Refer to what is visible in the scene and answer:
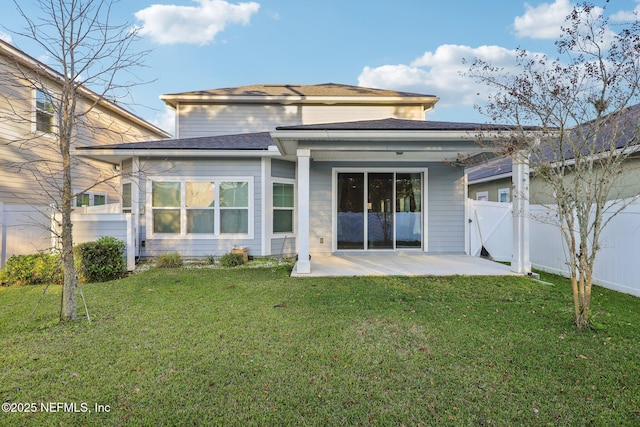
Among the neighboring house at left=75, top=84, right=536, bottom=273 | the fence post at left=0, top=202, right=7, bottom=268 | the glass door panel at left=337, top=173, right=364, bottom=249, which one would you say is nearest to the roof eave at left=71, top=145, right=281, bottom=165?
the neighboring house at left=75, top=84, right=536, bottom=273

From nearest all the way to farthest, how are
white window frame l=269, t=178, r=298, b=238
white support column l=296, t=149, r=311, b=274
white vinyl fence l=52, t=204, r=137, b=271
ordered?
white support column l=296, t=149, r=311, b=274 → white vinyl fence l=52, t=204, r=137, b=271 → white window frame l=269, t=178, r=298, b=238

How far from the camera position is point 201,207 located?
328 inches

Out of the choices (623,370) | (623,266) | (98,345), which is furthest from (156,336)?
(623,266)

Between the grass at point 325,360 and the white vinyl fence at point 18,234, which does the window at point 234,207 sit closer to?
the grass at point 325,360

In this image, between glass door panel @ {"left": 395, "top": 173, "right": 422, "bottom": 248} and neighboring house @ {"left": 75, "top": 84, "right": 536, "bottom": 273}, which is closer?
neighboring house @ {"left": 75, "top": 84, "right": 536, "bottom": 273}

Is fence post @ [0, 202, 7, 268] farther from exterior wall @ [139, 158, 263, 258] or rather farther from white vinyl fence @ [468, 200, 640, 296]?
white vinyl fence @ [468, 200, 640, 296]

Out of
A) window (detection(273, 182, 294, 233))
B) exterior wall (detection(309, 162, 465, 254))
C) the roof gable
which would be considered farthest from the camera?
the roof gable

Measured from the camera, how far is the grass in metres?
2.22

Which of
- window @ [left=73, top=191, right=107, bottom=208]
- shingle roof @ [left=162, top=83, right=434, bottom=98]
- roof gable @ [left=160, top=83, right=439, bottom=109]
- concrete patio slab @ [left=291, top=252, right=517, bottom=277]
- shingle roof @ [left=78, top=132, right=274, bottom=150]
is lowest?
concrete patio slab @ [left=291, top=252, right=517, bottom=277]

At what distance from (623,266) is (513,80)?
385 centimetres

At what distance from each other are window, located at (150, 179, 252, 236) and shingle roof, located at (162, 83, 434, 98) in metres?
3.95

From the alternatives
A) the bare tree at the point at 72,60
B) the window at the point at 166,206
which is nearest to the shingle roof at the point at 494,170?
the window at the point at 166,206

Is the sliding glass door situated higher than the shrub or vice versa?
the sliding glass door

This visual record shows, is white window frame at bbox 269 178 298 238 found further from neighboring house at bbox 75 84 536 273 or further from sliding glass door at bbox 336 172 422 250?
sliding glass door at bbox 336 172 422 250
